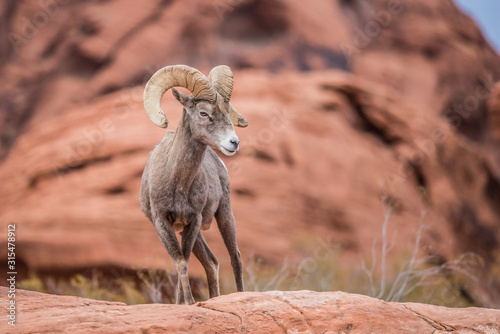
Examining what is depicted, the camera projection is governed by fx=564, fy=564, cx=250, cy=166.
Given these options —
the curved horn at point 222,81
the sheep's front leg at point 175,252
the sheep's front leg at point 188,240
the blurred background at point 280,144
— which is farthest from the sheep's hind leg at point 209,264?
the blurred background at point 280,144

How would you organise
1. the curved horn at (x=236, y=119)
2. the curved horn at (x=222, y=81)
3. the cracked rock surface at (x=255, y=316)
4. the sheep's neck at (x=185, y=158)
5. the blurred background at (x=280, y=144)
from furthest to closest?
the blurred background at (x=280, y=144) → the curved horn at (x=236, y=119) → the curved horn at (x=222, y=81) → the sheep's neck at (x=185, y=158) → the cracked rock surface at (x=255, y=316)

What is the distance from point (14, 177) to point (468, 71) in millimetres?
22433

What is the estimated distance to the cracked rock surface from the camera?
469 centimetres

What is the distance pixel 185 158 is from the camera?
5832 mm

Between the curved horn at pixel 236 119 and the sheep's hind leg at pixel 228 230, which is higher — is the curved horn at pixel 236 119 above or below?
above

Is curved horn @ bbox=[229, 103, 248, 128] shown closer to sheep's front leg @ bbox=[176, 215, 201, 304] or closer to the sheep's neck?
the sheep's neck

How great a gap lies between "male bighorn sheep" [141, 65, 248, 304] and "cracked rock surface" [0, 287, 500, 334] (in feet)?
2.19

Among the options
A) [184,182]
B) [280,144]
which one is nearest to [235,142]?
[184,182]

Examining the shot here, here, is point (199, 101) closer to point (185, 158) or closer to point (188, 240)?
point (185, 158)

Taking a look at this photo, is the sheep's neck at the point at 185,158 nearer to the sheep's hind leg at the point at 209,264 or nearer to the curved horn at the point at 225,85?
the curved horn at the point at 225,85

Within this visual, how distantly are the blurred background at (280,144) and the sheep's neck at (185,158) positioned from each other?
4170mm

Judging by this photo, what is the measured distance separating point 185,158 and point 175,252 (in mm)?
964

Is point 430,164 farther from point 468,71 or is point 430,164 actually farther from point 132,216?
point 132,216

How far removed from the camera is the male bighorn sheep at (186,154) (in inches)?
223
